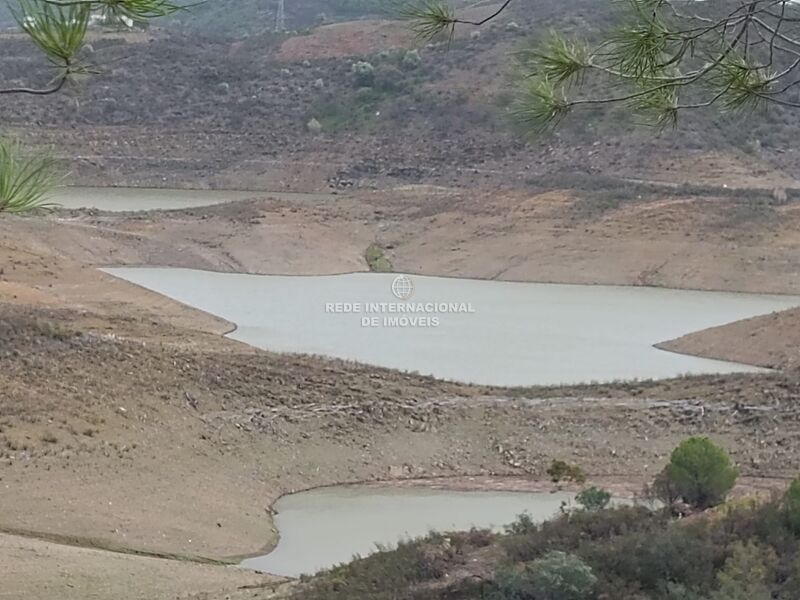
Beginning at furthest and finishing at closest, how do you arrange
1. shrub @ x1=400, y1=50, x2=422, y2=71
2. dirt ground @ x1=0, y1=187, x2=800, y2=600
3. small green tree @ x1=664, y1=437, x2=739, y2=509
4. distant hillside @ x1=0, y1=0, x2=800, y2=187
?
1. shrub @ x1=400, y1=50, x2=422, y2=71
2. distant hillside @ x1=0, y1=0, x2=800, y2=187
3. dirt ground @ x1=0, y1=187, x2=800, y2=600
4. small green tree @ x1=664, y1=437, x2=739, y2=509

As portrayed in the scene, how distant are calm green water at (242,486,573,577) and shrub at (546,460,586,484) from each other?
54 centimetres

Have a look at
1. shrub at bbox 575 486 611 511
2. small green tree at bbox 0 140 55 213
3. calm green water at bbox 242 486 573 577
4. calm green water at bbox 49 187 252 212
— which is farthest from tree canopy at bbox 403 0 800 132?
calm green water at bbox 49 187 252 212

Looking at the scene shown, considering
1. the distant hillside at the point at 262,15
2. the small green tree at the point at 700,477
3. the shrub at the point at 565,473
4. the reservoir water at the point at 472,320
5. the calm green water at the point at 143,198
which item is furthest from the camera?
the distant hillside at the point at 262,15

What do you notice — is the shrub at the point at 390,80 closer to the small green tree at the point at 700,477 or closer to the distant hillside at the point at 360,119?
the distant hillside at the point at 360,119

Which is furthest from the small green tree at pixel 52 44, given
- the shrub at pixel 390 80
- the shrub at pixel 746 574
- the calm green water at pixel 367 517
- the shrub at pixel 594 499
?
the shrub at pixel 390 80

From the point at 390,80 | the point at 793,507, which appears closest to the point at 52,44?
the point at 793,507

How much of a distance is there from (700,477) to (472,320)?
10.4 m

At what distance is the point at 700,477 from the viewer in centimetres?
927

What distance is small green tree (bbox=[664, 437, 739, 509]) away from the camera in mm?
9133

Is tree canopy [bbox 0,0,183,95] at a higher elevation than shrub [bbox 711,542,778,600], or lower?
higher

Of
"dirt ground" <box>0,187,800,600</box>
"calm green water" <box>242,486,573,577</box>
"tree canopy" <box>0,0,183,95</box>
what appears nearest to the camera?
"tree canopy" <box>0,0,183,95</box>

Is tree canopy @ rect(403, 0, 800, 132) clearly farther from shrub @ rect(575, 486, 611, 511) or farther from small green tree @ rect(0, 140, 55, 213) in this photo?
shrub @ rect(575, 486, 611, 511)

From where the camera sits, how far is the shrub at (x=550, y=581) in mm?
4617

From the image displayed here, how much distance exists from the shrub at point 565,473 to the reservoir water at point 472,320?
3268 millimetres
